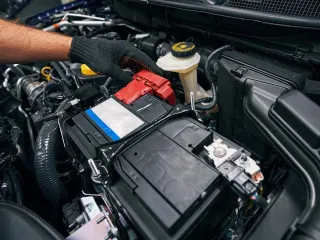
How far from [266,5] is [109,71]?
0.77 m

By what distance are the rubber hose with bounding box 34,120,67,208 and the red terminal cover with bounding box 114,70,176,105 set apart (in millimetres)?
351

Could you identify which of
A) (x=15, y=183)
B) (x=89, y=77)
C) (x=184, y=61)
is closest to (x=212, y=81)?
(x=184, y=61)

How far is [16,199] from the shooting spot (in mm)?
1039

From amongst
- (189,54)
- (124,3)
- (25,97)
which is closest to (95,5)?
(124,3)

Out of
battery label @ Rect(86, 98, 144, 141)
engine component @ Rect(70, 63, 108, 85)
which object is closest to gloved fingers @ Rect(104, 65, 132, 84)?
engine component @ Rect(70, 63, 108, 85)

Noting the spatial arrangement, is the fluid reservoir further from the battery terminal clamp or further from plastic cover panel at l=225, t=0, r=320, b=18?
the battery terminal clamp

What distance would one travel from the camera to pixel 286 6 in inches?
36.4

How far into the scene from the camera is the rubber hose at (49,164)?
1000mm

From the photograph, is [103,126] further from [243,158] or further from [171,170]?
[243,158]

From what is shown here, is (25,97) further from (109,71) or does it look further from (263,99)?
(263,99)

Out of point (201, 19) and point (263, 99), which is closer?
point (263, 99)

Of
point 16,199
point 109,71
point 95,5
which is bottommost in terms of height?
point 16,199

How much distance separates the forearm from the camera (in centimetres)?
138

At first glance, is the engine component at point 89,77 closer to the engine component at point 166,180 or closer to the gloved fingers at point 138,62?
the gloved fingers at point 138,62
